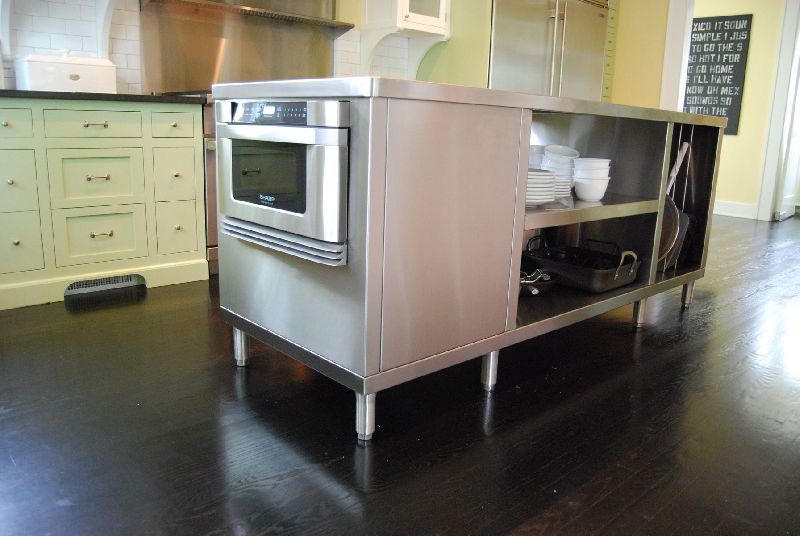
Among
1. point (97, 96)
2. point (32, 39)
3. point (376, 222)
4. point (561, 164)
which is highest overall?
point (32, 39)

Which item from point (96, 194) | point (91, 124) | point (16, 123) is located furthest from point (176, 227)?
point (16, 123)

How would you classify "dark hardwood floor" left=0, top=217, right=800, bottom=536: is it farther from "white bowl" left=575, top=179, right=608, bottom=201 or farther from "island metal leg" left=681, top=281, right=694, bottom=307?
"white bowl" left=575, top=179, right=608, bottom=201

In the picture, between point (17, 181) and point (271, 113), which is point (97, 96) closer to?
point (17, 181)

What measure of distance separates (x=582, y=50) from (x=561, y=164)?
302 centimetres

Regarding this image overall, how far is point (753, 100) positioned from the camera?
6.50m

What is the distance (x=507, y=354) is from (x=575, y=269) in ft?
1.38

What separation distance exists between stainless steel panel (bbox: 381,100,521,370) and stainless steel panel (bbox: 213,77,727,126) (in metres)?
0.03

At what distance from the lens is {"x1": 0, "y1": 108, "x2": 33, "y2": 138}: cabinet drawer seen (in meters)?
2.60

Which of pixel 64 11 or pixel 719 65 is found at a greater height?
pixel 719 65

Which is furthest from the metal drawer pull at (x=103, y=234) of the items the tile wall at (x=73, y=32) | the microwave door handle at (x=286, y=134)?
the microwave door handle at (x=286, y=134)

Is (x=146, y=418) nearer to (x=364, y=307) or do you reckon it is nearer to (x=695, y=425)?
(x=364, y=307)

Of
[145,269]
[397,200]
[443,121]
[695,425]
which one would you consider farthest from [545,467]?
[145,269]

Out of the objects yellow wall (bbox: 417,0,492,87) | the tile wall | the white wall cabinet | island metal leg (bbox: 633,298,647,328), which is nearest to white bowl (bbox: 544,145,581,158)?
island metal leg (bbox: 633,298,647,328)

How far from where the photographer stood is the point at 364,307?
61.7 inches
